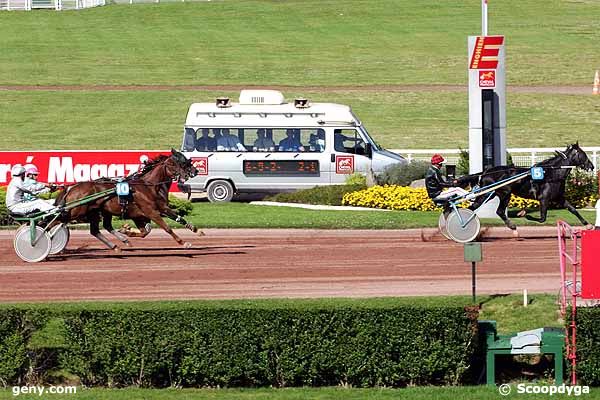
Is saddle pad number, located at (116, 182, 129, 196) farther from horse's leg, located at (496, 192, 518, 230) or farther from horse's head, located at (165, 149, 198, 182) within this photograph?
horse's leg, located at (496, 192, 518, 230)

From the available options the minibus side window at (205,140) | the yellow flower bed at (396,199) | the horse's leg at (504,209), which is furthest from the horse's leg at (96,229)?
the minibus side window at (205,140)

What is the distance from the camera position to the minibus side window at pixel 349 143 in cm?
3023

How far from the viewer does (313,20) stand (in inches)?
2554

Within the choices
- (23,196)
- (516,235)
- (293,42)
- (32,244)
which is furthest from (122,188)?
(293,42)

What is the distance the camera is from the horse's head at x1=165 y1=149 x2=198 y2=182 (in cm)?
2080

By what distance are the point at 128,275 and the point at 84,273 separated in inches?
29.6

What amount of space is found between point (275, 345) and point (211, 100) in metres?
33.1

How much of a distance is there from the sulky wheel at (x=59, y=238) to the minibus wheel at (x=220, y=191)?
949cm

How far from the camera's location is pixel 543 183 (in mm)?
22141

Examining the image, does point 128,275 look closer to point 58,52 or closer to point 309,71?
point 309,71

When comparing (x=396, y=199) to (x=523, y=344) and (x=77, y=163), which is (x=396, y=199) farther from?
(x=523, y=344)

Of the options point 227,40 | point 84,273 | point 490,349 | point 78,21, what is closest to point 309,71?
point 227,40

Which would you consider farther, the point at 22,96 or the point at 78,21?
the point at 78,21

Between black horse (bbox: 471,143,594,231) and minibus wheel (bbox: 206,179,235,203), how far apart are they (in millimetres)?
9383
